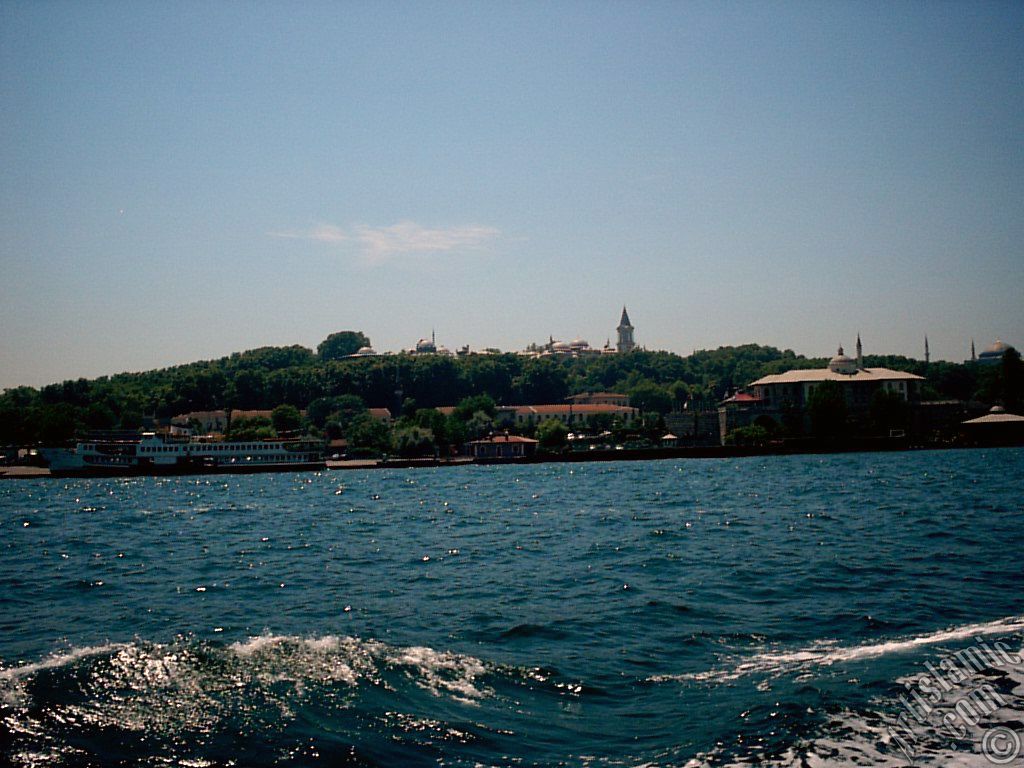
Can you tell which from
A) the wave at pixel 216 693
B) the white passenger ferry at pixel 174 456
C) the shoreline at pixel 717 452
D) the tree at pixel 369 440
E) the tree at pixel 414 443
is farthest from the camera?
the tree at pixel 369 440

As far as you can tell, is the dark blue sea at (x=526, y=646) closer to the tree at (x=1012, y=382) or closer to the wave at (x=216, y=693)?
the wave at (x=216, y=693)

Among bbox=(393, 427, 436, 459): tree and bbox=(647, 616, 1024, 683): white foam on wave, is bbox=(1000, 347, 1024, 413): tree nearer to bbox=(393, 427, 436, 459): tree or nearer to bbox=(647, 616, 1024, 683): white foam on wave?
bbox=(393, 427, 436, 459): tree

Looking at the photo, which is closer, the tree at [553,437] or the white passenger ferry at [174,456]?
the white passenger ferry at [174,456]

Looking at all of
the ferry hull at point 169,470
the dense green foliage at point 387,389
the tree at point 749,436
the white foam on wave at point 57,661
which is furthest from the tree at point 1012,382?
the white foam on wave at point 57,661

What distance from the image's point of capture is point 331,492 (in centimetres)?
4878

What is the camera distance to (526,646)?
1194cm

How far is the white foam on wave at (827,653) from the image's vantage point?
1065 cm

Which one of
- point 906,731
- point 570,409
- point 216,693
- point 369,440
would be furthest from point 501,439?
point 906,731

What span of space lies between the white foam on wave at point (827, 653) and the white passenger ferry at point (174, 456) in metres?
72.2

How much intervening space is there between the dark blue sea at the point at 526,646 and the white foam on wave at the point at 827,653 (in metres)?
0.05

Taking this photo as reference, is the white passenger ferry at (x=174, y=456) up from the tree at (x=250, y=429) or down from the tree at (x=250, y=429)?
down

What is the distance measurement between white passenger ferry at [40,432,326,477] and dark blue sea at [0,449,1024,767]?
2127 inches

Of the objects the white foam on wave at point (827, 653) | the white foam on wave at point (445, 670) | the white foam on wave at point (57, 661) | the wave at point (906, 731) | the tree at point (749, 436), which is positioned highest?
the tree at point (749, 436)

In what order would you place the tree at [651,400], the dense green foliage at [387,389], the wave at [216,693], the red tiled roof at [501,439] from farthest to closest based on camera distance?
1. the tree at [651,400]
2. the dense green foliage at [387,389]
3. the red tiled roof at [501,439]
4. the wave at [216,693]
